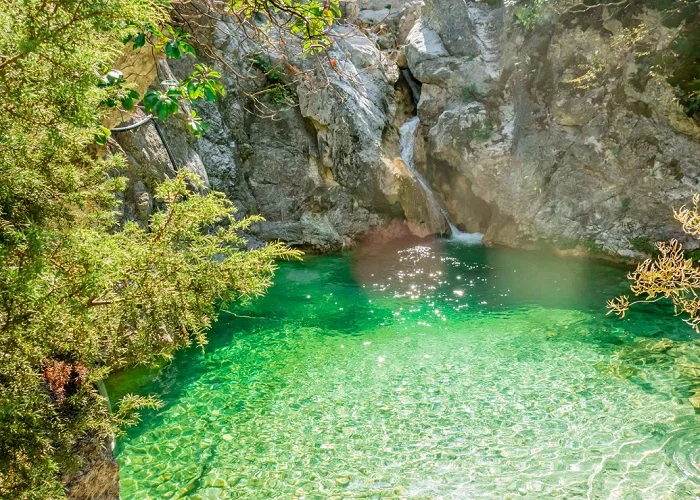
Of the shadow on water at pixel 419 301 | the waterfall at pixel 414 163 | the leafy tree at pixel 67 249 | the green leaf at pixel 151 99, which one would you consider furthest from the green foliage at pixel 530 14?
the green leaf at pixel 151 99

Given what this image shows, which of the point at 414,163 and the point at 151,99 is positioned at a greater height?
the point at 151,99

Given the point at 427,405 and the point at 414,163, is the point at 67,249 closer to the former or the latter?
the point at 427,405

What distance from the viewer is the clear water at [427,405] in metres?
4.67

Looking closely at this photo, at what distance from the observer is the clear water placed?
467cm

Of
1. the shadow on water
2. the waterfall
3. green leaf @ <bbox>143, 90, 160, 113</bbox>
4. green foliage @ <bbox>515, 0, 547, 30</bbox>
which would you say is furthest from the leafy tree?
the waterfall

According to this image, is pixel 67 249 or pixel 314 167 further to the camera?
pixel 314 167

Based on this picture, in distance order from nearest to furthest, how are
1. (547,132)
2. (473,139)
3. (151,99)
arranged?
(151,99) < (547,132) < (473,139)

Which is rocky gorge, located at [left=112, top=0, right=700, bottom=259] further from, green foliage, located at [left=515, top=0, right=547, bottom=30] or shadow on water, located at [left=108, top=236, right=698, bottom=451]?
shadow on water, located at [left=108, top=236, right=698, bottom=451]

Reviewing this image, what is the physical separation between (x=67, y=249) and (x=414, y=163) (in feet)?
56.8

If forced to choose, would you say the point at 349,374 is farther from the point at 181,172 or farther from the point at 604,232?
the point at 604,232

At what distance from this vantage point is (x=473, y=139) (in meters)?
16.3

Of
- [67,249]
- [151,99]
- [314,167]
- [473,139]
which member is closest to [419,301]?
[314,167]

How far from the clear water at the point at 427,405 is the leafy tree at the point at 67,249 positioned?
7.41 ft

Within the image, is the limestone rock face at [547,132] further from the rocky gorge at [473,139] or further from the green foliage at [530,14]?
the green foliage at [530,14]
